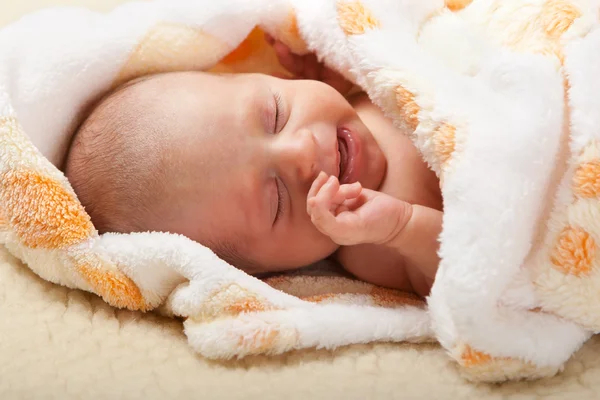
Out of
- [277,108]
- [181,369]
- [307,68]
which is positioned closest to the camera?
[181,369]

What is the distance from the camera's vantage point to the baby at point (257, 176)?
1.04 meters

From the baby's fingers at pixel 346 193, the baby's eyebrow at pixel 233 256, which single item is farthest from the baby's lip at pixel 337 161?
the baby's eyebrow at pixel 233 256

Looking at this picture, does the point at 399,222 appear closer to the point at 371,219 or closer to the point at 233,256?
the point at 371,219

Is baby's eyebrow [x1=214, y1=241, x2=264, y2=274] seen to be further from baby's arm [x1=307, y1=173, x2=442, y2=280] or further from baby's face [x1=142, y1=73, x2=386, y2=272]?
baby's arm [x1=307, y1=173, x2=442, y2=280]

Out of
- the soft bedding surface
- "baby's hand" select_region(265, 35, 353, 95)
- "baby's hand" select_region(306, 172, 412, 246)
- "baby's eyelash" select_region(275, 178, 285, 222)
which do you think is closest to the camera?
the soft bedding surface

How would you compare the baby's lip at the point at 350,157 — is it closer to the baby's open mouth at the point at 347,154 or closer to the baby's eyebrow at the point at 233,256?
the baby's open mouth at the point at 347,154

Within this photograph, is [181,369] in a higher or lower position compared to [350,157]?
lower

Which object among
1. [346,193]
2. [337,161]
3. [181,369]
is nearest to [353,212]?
[346,193]

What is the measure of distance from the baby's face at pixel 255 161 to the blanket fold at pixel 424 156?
7cm

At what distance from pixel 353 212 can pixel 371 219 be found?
0.03 m

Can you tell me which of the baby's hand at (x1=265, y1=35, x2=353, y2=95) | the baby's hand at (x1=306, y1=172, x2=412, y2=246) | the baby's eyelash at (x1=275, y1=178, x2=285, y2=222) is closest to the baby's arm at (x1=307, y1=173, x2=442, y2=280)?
the baby's hand at (x1=306, y1=172, x2=412, y2=246)

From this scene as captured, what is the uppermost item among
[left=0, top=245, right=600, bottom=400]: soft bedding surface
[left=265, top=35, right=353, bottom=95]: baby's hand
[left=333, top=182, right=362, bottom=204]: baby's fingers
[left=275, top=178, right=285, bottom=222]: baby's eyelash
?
[left=265, top=35, right=353, bottom=95]: baby's hand

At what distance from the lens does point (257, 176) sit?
1.10 metres

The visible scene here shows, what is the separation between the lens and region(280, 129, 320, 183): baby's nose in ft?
3.57
